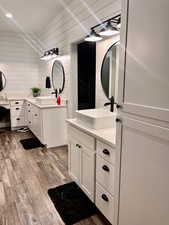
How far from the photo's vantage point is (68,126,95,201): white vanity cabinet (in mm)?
1746

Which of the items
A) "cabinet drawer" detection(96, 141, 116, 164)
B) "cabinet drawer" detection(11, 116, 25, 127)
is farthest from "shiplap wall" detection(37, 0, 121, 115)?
"cabinet drawer" detection(11, 116, 25, 127)

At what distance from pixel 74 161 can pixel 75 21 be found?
90.4 inches

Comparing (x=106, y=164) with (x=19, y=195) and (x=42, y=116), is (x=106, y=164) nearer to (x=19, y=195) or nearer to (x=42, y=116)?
(x=19, y=195)

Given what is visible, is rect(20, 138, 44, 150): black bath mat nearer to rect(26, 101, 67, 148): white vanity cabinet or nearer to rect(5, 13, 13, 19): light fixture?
rect(26, 101, 67, 148): white vanity cabinet

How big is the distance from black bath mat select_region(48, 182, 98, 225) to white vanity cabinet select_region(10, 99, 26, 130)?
10.00ft

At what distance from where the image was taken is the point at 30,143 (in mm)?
3707

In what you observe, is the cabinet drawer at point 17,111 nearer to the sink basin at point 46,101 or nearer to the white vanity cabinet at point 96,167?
the sink basin at point 46,101

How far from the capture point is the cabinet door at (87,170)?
174cm

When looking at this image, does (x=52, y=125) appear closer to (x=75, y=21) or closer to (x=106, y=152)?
(x=75, y=21)

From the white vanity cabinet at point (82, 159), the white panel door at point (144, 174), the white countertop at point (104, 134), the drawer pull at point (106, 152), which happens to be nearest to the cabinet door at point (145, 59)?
the white panel door at point (144, 174)

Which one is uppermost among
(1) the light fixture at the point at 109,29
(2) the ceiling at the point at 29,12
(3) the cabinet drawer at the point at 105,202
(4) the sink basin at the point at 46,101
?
(2) the ceiling at the point at 29,12

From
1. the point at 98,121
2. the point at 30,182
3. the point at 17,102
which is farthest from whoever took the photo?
the point at 17,102

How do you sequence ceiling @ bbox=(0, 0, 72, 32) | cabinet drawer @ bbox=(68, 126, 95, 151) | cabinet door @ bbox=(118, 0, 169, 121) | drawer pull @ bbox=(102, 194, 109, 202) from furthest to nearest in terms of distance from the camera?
ceiling @ bbox=(0, 0, 72, 32), cabinet drawer @ bbox=(68, 126, 95, 151), drawer pull @ bbox=(102, 194, 109, 202), cabinet door @ bbox=(118, 0, 169, 121)

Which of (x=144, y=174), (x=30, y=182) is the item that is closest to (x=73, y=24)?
(x=30, y=182)
